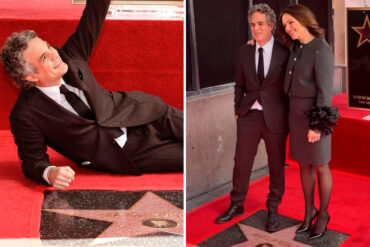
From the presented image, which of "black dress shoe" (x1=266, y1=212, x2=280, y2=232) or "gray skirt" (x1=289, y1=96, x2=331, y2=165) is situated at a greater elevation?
"gray skirt" (x1=289, y1=96, x2=331, y2=165)

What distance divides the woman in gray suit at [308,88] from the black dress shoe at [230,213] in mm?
481

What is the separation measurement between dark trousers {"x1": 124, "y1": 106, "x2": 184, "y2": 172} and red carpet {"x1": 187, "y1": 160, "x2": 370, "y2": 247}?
1.80ft

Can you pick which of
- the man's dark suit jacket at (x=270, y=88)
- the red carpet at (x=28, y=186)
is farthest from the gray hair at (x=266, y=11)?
the red carpet at (x=28, y=186)

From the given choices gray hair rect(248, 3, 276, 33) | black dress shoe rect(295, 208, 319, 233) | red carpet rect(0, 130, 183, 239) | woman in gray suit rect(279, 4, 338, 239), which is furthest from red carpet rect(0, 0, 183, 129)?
black dress shoe rect(295, 208, 319, 233)

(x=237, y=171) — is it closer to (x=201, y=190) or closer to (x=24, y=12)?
(x=201, y=190)

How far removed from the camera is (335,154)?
3246 mm

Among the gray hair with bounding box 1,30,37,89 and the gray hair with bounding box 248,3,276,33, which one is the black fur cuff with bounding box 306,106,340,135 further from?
the gray hair with bounding box 1,30,37,89

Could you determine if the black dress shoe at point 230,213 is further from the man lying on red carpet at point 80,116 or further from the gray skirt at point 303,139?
the man lying on red carpet at point 80,116

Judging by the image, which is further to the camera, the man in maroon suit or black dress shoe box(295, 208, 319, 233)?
black dress shoe box(295, 208, 319, 233)

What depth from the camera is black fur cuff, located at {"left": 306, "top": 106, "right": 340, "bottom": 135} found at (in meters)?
2.23

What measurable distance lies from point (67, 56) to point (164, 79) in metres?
0.47

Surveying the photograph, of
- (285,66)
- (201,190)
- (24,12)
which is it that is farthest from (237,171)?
(24,12)

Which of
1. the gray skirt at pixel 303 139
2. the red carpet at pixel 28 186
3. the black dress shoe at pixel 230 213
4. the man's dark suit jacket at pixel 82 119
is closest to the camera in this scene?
the red carpet at pixel 28 186

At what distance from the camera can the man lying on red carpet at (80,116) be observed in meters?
1.96
